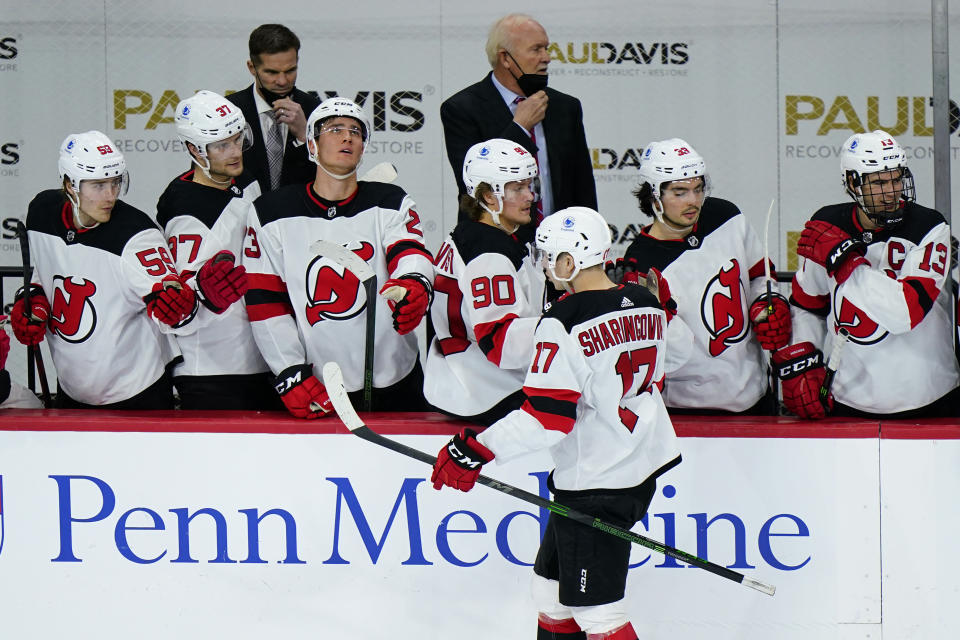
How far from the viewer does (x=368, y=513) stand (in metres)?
3.15

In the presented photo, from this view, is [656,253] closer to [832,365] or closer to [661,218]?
[661,218]

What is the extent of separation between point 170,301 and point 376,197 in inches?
24.6

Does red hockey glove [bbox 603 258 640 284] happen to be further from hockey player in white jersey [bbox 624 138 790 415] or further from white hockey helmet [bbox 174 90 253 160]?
white hockey helmet [bbox 174 90 253 160]

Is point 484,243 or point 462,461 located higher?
point 484,243

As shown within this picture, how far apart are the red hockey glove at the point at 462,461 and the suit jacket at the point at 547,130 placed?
4.02 feet

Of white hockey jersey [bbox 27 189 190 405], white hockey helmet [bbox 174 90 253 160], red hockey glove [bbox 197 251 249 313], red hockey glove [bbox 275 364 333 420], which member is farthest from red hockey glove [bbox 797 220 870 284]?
white hockey jersey [bbox 27 189 190 405]

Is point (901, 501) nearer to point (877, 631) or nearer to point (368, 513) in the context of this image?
point (877, 631)

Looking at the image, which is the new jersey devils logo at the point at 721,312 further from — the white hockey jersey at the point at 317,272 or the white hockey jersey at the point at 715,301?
the white hockey jersey at the point at 317,272

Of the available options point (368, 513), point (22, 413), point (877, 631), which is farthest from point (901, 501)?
point (22, 413)

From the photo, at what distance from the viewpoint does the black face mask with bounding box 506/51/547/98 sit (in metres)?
3.73

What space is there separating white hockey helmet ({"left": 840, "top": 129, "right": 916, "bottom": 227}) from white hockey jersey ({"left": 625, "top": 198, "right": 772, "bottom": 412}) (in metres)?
0.33

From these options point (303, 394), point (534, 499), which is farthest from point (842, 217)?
point (303, 394)

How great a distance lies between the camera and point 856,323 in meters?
3.10

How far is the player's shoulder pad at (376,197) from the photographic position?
10.9 ft
